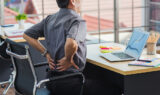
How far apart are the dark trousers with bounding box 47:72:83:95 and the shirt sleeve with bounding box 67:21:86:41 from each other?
0.36 meters

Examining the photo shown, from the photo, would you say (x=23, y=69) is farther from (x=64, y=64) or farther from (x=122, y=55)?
(x=122, y=55)

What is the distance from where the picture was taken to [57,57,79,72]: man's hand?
3344mm

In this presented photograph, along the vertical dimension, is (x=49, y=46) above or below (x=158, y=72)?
above

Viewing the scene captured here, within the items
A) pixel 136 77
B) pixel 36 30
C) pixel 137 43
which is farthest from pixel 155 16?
pixel 136 77

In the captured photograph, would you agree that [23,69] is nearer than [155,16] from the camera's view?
Yes

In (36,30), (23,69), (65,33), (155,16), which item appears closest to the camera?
(65,33)

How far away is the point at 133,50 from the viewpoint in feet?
11.8

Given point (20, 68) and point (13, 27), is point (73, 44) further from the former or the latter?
point (13, 27)

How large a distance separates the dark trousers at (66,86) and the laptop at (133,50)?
364 millimetres

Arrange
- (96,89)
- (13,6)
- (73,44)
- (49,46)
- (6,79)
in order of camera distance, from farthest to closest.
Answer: (13,6)
(6,79)
(96,89)
(49,46)
(73,44)

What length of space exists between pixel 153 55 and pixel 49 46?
3.19ft

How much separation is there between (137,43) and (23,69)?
1.02 metres

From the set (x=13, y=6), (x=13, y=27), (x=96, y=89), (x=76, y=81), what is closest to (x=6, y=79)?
(x=13, y=27)

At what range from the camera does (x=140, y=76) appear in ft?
10.7
